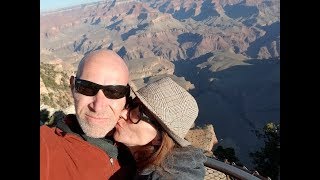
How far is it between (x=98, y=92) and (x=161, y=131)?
0.58 m

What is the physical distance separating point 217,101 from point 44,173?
17535 centimetres

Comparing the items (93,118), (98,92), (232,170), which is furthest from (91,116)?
(232,170)

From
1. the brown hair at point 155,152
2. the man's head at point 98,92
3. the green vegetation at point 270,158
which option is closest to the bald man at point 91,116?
the man's head at point 98,92

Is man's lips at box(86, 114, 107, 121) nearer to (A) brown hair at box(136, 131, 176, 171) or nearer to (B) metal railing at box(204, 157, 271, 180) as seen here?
(A) brown hair at box(136, 131, 176, 171)

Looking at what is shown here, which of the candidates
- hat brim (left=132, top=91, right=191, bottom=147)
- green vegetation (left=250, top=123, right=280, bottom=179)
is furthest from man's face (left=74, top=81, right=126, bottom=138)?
green vegetation (left=250, top=123, right=280, bottom=179)

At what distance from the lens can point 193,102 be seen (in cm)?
282

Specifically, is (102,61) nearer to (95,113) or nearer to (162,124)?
(95,113)

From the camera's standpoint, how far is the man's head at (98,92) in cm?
244

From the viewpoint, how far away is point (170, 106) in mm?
2676

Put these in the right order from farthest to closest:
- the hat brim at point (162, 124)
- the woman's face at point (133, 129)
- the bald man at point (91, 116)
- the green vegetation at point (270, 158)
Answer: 1. the green vegetation at point (270, 158)
2. the woman's face at point (133, 129)
3. the hat brim at point (162, 124)
4. the bald man at point (91, 116)

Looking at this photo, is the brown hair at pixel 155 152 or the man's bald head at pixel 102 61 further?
the brown hair at pixel 155 152

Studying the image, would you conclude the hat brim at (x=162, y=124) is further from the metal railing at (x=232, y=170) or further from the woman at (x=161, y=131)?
the metal railing at (x=232, y=170)

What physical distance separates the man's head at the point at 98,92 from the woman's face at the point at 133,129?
0.19 meters
